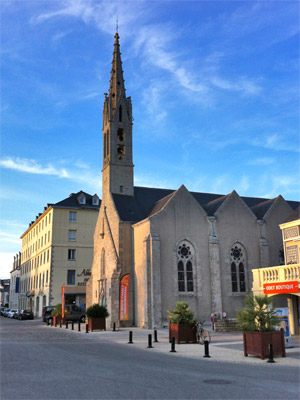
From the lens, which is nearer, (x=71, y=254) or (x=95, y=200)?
(x=71, y=254)

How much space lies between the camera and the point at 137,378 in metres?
9.41

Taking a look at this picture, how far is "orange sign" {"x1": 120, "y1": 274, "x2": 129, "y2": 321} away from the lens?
3156 cm

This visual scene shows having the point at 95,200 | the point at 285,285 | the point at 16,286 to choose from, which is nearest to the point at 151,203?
the point at 95,200

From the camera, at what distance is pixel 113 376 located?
9633 mm

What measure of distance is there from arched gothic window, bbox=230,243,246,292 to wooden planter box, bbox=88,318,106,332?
11.7 metres

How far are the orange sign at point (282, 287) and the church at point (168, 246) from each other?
11291 millimetres

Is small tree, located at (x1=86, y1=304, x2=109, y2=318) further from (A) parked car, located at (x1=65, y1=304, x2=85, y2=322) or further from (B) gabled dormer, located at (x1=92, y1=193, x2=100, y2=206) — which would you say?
(B) gabled dormer, located at (x1=92, y1=193, x2=100, y2=206)

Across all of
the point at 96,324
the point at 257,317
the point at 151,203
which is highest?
the point at 151,203

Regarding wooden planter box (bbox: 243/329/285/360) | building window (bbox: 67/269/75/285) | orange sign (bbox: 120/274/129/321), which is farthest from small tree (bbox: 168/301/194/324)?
building window (bbox: 67/269/75/285)

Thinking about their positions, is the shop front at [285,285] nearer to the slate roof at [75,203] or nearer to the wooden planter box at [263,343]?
the wooden planter box at [263,343]

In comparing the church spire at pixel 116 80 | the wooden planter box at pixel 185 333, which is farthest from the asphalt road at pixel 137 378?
the church spire at pixel 116 80

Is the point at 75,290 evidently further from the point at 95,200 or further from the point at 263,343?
the point at 263,343

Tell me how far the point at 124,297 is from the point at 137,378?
22769mm

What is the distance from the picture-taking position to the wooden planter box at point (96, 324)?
88.7 feet
